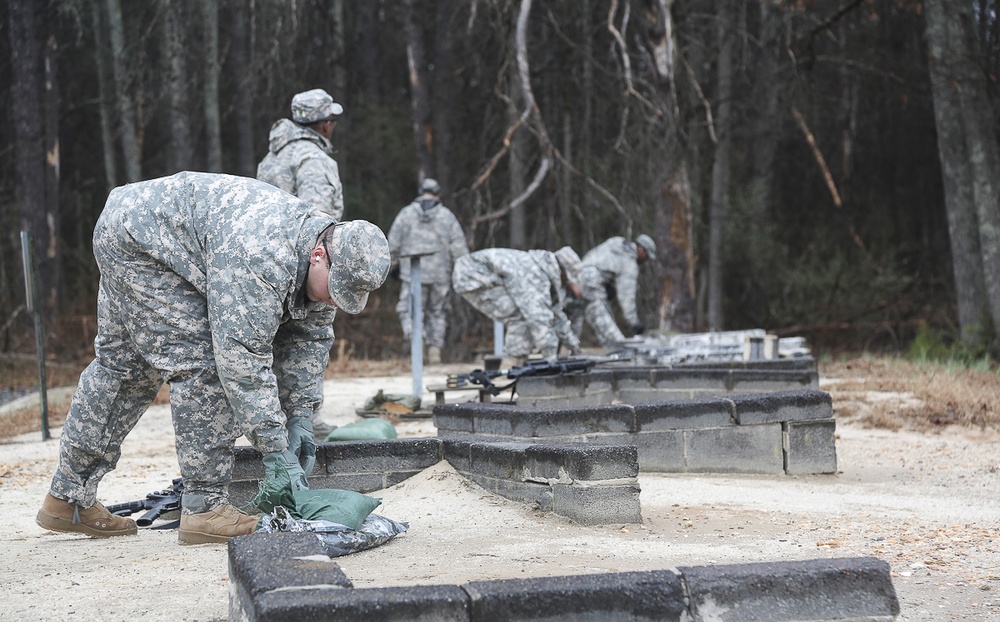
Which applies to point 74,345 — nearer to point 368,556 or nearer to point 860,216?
point 368,556

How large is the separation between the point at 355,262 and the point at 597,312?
8.12m

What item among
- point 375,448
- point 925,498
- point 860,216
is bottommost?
point 925,498

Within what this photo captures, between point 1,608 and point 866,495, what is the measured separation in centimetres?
402

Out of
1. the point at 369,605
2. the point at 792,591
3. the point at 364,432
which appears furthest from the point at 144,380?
the point at 792,591

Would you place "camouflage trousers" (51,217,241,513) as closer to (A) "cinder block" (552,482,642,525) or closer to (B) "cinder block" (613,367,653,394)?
(A) "cinder block" (552,482,642,525)

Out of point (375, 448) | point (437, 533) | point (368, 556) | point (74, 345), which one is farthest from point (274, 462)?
point (74, 345)

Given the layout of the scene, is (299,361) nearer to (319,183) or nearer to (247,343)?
(247,343)

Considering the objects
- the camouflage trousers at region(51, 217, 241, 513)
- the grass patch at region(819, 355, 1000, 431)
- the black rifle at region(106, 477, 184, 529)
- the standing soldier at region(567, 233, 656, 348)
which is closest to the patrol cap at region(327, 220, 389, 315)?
the camouflage trousers at region(51, 217, 241, 513)

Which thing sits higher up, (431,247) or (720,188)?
(720,188)

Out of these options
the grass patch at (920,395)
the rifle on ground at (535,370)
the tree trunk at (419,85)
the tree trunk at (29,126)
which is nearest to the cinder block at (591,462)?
the rifle on ground at (535,370)

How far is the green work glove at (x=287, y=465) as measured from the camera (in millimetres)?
3932

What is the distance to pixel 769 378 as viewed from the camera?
302 inches

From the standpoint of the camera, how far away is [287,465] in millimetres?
3953

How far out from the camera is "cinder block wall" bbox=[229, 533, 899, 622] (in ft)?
9.00
